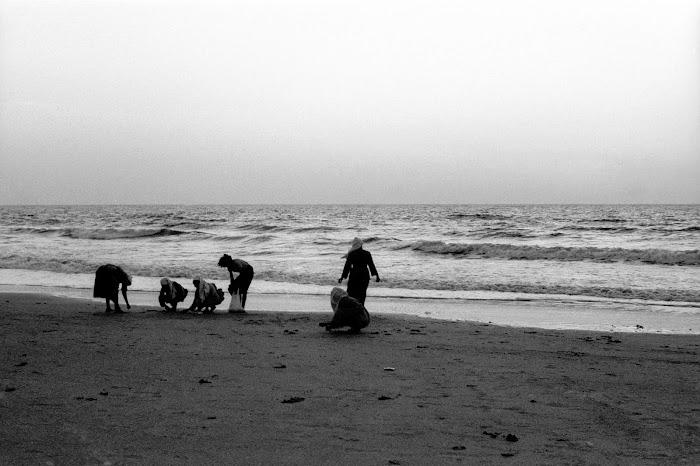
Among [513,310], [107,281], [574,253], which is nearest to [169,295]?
[107,281]

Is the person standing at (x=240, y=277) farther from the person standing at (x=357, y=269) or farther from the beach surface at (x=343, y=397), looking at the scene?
the beach surface at (x=343, y=397)

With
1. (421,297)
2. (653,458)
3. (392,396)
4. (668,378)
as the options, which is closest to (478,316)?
(421,297)

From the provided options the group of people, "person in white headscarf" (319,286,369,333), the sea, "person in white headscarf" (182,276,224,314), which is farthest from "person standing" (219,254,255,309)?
"person in white headscarf" (319,286,369,333)

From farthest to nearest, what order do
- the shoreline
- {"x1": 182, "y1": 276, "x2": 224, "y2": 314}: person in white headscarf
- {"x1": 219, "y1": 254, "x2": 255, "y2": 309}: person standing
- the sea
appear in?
1. the sea
2. {"x1": 219, "y1": 254, "x2": 255, "y2": 309}: person standing
3. {"x1": 182, "y1": 276, "x2": 224, "y2": 314}: person in white headscarf
4. the shoreline

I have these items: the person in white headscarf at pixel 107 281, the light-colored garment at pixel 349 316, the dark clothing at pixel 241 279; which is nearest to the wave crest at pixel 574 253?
the dark clothing at pixel 241 279

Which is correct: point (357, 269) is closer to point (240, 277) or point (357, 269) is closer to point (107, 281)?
point (240, 277)

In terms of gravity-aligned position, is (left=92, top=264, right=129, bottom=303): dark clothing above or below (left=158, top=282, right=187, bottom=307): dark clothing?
above

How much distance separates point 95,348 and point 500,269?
15.8m

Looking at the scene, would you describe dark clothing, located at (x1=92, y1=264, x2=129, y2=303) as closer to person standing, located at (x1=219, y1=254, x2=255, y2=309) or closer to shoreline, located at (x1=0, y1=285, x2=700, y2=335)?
shoreline, located at (x1=0, y1=285, x2=700, y2=335)

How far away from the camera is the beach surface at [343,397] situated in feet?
13.9

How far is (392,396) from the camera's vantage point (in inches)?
219

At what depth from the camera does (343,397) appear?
5504mm

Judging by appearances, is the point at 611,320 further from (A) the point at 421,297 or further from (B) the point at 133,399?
(B) the point at 133,399

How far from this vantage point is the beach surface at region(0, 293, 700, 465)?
4.22 meters
